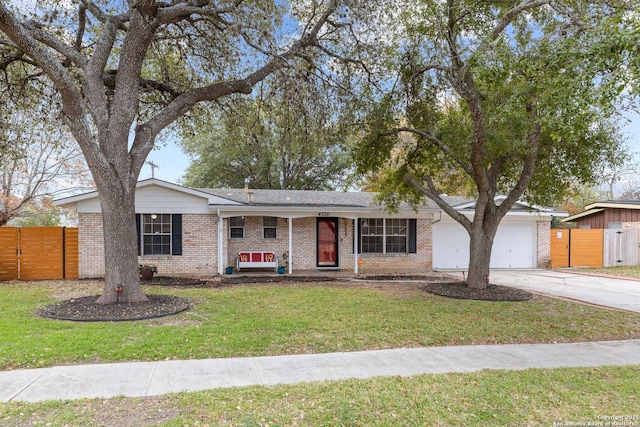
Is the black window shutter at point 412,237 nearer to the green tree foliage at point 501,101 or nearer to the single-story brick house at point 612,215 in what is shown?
the green tree foliage at point 501,101

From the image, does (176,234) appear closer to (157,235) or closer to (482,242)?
(157,235)

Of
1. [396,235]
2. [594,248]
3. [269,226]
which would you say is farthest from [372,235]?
[594,248]

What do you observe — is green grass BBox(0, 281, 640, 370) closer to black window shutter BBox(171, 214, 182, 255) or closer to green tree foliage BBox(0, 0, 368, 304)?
green tree foliage BBox(0, 0, 368, 304)

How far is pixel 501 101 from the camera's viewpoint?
330 inches

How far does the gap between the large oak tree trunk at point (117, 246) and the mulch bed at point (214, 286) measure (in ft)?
0.93

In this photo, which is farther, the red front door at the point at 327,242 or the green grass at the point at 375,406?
the red front door at the point at 327,242

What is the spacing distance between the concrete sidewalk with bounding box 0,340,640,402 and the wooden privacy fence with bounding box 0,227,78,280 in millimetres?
9996

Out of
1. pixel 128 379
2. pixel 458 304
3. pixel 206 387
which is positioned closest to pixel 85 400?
pixel 128 379

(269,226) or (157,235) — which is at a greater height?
(269,226)

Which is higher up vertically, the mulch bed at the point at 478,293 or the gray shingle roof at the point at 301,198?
the gray shingle roof at the point at 301,198

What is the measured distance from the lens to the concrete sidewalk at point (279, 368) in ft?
14.3

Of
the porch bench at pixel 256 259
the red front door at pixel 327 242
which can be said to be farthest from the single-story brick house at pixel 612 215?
the porch bench at pixel 256 259

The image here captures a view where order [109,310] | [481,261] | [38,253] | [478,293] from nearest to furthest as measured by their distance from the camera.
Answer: [109,310], [478,293], [481,261], [38,253]

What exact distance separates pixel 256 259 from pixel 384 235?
5.12 m
